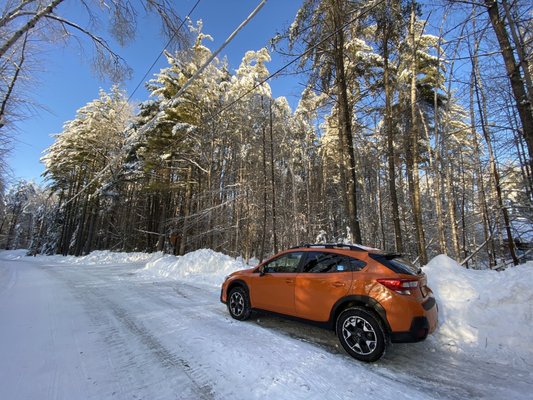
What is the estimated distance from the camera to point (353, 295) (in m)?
3.95

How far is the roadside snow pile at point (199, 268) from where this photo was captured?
1091 cm

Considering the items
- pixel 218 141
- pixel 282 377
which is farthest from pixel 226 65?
pixel 282 377

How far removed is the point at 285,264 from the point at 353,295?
151 centimetres

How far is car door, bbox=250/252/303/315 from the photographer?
188 inches

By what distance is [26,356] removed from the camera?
11.8 feet

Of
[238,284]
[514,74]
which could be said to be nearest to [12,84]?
[238,284]

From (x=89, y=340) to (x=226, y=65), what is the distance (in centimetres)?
2117

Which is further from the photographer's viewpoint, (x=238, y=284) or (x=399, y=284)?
(x=238, y=284)

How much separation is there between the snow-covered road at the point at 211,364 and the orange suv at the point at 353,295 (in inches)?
14.1

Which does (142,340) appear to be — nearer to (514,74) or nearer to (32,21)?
(32,21)

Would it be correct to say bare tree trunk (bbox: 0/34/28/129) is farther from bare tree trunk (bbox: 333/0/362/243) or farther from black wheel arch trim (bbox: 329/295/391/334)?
black wheel arch trim (bbox: 329/295/391/334)

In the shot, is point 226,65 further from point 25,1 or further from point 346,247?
point 346,247

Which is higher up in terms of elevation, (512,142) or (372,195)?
(372,195)

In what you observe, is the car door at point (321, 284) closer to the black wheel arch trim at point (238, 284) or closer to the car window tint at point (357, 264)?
the car window tint at point (357, 264)
